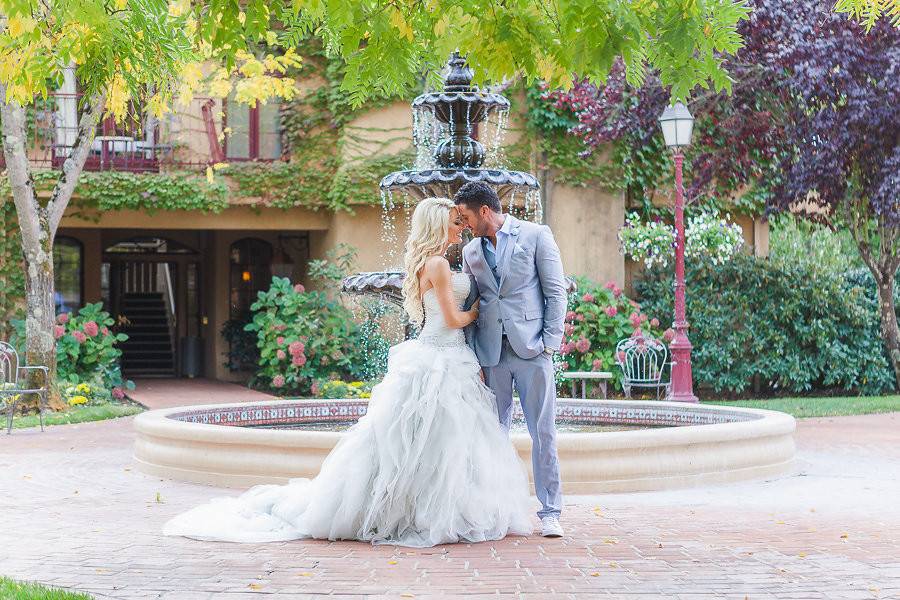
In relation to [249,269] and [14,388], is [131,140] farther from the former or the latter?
[14,388]

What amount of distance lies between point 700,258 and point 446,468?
1435 cm

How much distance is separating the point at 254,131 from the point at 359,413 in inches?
384

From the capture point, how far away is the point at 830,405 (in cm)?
1702

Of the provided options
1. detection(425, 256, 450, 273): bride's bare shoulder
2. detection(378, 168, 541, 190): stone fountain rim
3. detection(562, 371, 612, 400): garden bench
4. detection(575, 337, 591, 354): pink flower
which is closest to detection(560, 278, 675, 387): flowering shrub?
detection(575, 337, 591, 354): pink flower

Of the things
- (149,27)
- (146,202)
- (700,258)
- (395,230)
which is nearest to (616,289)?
(700,258)

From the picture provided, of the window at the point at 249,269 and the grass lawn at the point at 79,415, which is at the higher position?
the window at the point at 249,269

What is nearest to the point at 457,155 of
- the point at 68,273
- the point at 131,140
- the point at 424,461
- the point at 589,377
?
the point at 424,461

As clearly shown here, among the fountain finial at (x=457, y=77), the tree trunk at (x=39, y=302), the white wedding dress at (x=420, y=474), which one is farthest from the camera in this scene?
the tree trunk at (x=39, y=302)

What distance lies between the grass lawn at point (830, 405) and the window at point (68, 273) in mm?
12688

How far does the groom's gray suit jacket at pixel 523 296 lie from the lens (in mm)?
6496

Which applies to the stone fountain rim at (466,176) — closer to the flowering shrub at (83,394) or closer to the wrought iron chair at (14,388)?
the wrought iron chair at (14,388)

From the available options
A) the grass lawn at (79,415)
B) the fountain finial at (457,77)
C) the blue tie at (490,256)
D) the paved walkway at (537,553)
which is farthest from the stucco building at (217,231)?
the blue tie at (490,256)

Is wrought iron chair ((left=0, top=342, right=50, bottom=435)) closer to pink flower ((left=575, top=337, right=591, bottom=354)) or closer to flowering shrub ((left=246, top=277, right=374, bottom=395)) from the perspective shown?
flowering shrub ((left=246, top=277, right=374, bottom=395))

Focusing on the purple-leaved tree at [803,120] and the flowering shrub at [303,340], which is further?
the flowering shrub at [303,340]
